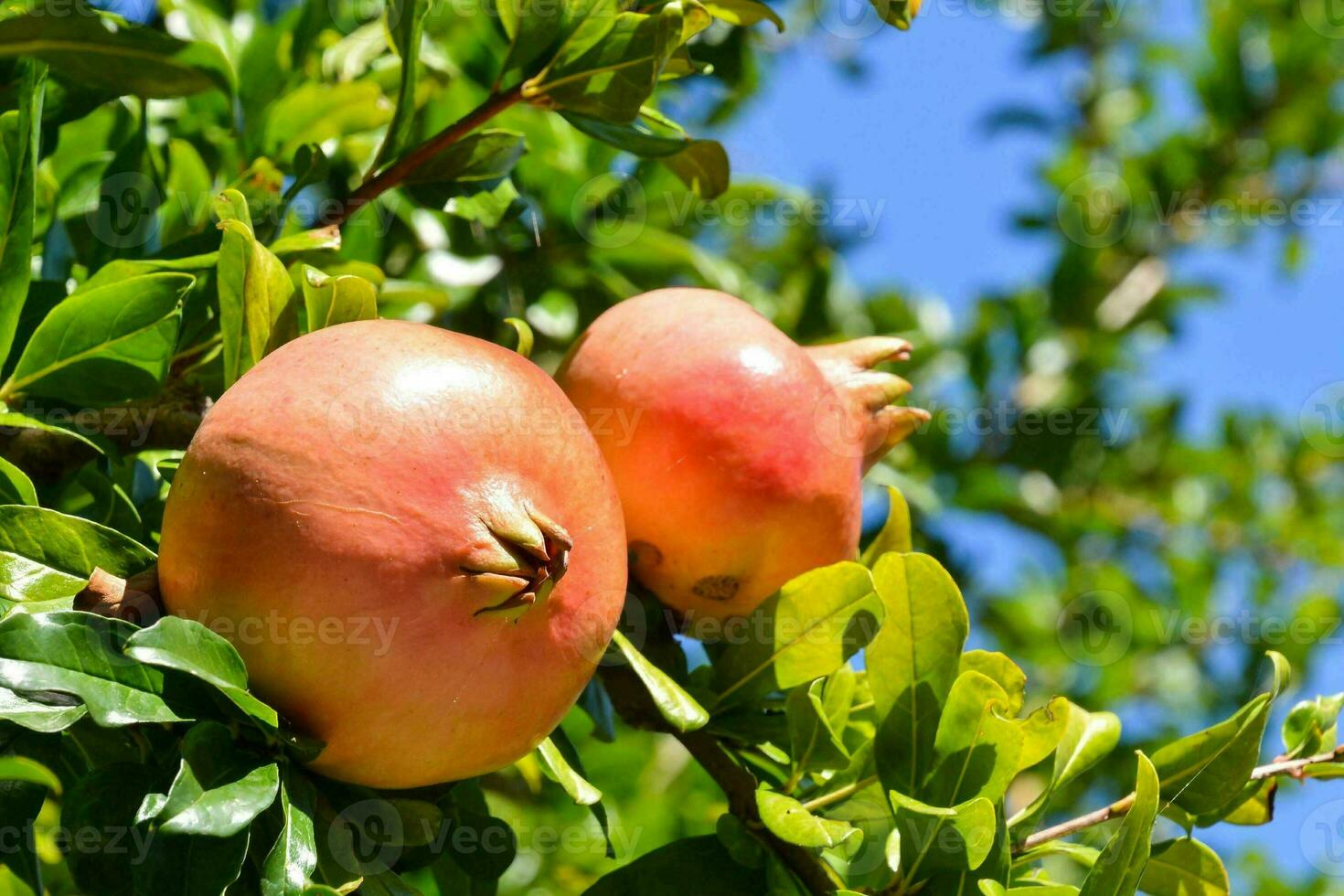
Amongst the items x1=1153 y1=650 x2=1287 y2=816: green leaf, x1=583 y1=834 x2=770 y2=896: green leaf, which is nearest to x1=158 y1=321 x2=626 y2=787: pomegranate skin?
x1=583 y1=834 x2=770 y2=896: green leaf

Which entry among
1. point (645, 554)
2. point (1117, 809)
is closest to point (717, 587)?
point (645, 554)

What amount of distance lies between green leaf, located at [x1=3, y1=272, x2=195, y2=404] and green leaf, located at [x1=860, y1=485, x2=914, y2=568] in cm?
76

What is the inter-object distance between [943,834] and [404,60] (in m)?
0.90

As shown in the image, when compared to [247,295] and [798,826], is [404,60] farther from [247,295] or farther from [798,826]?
[798,826]

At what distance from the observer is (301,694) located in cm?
91

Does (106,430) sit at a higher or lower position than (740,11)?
lower

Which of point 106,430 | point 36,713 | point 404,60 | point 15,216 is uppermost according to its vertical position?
point 404,60

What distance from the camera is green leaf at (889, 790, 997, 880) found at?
1039mm

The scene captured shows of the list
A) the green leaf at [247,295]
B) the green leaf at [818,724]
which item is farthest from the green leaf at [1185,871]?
the green leaf at [247,295]

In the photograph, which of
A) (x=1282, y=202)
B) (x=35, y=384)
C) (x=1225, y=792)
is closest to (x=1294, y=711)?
(x=1225, y=792)

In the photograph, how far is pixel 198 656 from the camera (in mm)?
826

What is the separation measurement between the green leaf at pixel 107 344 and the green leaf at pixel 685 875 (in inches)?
25.3

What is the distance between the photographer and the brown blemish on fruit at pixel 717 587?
1.28 m

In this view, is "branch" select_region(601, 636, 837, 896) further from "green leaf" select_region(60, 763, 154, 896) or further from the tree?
"green leaf" select_region(60, 763, 154, 896)
